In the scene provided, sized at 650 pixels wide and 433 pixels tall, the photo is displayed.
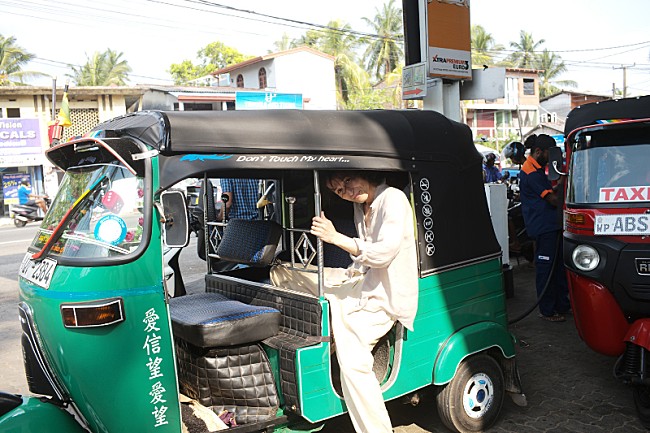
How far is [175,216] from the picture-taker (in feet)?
9.51

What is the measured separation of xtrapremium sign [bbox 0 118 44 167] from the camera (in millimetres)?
23734

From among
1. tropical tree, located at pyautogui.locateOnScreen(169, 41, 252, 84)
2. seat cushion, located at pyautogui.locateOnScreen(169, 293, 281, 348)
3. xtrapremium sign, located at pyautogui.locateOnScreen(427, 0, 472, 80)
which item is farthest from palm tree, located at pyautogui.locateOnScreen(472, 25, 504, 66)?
seat cushion, located at pyautogui.locateOnScreen(169, 293, 281, 348)

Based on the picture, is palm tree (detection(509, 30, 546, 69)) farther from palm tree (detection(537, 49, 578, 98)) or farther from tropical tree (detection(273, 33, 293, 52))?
tropical tree (detection(273, 33, 293, 52))

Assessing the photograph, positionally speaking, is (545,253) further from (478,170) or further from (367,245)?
(367,245)

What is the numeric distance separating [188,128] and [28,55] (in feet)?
111

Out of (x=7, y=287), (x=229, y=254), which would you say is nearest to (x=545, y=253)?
(x=229, y=254)

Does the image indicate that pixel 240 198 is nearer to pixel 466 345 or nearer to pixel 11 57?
pixel 466 345

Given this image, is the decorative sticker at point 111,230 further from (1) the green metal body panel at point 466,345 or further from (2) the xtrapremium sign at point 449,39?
(2) the xtrapremium sign at point 449,39

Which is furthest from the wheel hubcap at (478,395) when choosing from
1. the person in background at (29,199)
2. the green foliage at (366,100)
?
the green foliage at (366,100)

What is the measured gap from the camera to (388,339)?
12.4ft

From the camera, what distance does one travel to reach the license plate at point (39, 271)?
286 centimetres

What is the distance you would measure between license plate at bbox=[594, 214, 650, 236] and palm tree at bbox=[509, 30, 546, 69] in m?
51.5

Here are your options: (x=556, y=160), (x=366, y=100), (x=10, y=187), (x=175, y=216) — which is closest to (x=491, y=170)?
(x=556, y=160)

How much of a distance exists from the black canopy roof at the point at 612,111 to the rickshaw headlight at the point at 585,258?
1.04 meters
